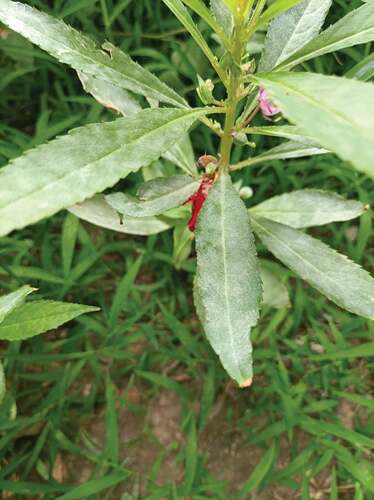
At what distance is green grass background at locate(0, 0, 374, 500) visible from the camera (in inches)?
65.7

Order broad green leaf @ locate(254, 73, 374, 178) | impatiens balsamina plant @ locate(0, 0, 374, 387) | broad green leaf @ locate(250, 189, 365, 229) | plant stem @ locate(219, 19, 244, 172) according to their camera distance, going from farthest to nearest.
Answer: broad green leaf @ locate(250, 189, 365, 229)
plant stem @ locate(219, 19, 244, 172)
impatiens balsamina plant @ locate(0, 0, 374, 387)
broad green leaf @ locate(254, 73, 374, 178)

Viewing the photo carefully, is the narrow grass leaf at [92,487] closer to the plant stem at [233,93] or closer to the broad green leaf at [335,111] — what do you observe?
the plant stem at [233,93]

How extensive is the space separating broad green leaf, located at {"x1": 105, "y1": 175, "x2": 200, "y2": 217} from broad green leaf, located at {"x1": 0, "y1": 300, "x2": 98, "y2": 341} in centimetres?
22

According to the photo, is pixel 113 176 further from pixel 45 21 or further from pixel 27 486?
pixel 27 486

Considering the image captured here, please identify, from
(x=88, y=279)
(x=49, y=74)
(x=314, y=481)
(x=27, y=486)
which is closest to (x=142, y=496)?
(x=27, y=486)

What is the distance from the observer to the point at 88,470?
1.75 metres

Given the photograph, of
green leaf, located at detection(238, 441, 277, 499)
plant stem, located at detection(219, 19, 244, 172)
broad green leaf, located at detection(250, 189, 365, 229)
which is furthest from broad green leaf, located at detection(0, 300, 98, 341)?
green leaf, located at detection(238, 441, 277, 499)

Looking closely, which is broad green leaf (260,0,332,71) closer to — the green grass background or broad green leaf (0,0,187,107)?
broad green leaf (0,0,187,107)

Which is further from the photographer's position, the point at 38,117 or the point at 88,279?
the point at 38,117

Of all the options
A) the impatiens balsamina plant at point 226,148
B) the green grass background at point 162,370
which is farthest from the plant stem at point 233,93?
the green grass background at point 162,370

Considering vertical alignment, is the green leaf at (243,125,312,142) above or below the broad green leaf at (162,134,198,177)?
above

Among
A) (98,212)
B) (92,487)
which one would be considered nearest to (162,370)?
(92,487)

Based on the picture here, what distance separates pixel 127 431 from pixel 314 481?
0.56m

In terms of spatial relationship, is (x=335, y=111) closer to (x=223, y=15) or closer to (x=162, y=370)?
(x=223, y=15)
